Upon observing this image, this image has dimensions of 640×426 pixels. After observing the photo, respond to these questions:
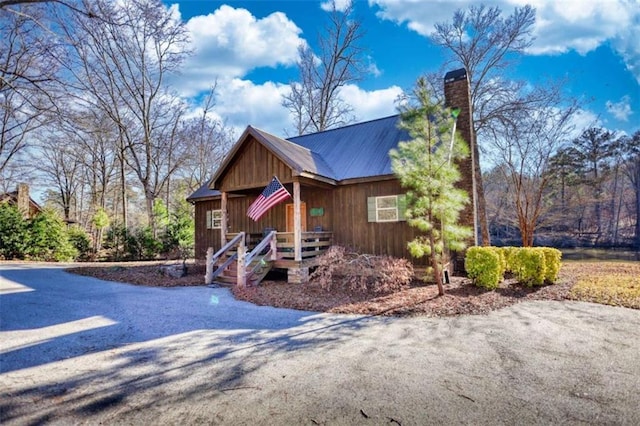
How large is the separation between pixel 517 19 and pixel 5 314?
23567mm

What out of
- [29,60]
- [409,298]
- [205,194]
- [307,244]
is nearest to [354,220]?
[307,244]

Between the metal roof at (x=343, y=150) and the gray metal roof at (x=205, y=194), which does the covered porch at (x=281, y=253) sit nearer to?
the metal roof at (x=343, y=150)

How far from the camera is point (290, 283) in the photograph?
9688mm

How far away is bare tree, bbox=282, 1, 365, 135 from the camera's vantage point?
2448 centimetres

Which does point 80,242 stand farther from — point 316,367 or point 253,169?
point 316,367

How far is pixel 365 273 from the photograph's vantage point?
8523 mm

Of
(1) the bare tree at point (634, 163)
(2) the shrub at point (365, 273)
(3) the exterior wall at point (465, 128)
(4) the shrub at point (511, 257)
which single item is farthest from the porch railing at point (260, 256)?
(1) the bare tree at point (634, 163)

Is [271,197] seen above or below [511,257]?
above

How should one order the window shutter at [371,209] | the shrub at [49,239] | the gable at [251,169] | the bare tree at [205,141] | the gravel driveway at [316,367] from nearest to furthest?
the gravel driveway at [316,367] → the gable at [251,169] → the window shutter at [371,209] → the shrub at [49,239] → the bare tree at [205,141]

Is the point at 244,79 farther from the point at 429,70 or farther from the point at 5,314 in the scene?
the point at 5,314

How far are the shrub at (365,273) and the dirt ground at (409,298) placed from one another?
0.32m

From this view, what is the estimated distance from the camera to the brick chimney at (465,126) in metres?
10.9

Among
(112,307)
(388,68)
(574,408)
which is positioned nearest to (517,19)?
(388,68)

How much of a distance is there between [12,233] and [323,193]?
1535 cm
